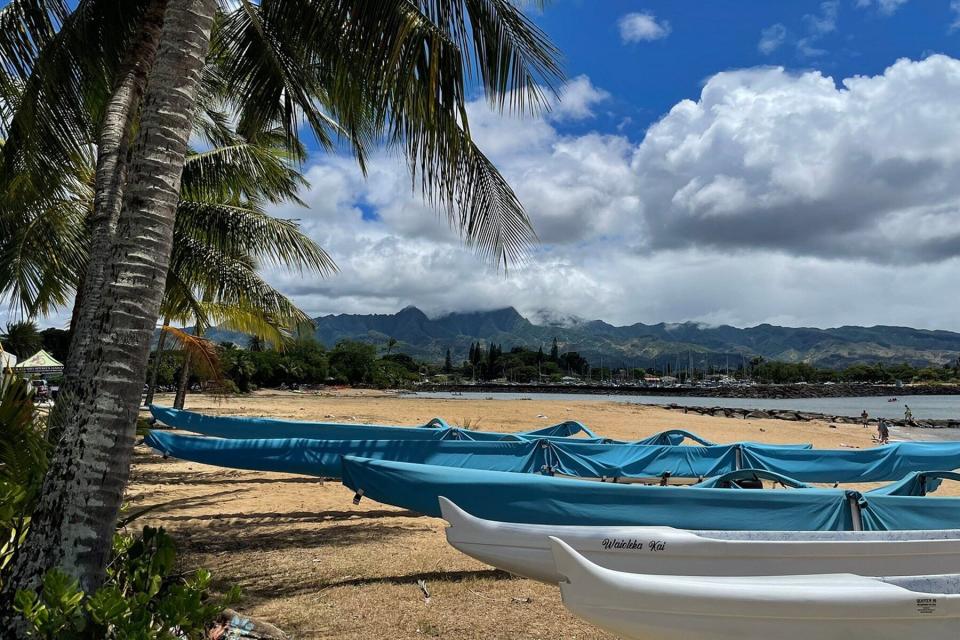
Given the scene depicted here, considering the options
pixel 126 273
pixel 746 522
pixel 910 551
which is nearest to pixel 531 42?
pixel 126 273

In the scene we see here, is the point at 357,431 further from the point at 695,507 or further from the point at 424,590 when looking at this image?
the point at 695,507

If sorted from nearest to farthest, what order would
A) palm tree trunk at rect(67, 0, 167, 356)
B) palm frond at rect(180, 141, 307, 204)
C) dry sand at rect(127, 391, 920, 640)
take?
dry sand at rect(127, 391, 920, 640) < palm tree trunk at rect(67, 0, 167, 356) < palm frond at rect(180, 141, 307, 204)

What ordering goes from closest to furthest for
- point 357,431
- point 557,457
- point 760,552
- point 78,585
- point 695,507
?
point 78,585, point 760,552, point 695,507, point 557,457, point 357,431

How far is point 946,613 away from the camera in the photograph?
3.23 metres

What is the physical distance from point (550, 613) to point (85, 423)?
11.6ft

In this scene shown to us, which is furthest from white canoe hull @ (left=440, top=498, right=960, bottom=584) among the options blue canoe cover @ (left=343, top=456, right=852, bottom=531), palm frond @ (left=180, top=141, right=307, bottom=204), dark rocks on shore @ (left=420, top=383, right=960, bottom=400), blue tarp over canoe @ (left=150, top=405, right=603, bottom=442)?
dark rocks on shore @ (left=420, top=383, right=960, bottom=400)

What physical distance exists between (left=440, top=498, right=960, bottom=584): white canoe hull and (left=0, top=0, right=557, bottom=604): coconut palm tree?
8.70 feet

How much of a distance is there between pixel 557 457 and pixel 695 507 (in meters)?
3.43

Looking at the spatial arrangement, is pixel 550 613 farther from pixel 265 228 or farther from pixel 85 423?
pixel 265 228

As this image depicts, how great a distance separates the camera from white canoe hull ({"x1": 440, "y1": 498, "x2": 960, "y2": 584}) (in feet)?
12.4

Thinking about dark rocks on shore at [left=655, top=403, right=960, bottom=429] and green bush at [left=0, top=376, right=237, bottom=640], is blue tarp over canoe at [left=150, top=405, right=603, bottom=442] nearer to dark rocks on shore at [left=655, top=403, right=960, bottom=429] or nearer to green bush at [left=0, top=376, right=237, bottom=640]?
green bush at [left=0, top=376, right=237, bottom=640]

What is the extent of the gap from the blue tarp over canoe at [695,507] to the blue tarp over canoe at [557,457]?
2709 millimetres

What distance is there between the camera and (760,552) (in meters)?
3.81

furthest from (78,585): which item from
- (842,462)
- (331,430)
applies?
(842,462)
